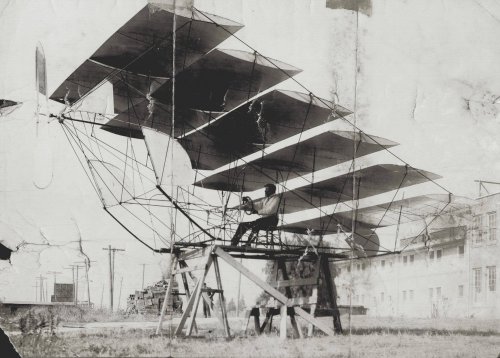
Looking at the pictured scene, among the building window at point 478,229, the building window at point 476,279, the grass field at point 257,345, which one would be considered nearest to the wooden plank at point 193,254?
the grass field at point 257,345

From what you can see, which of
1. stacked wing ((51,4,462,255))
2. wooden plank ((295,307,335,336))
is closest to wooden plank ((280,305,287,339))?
wooden plank ((295,307,335,336))

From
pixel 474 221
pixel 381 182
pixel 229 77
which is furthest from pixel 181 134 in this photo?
pixel 474 221

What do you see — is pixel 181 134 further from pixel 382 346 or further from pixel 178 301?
pixel 178 301

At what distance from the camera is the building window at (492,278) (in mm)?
11067

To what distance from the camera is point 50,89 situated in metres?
9.48

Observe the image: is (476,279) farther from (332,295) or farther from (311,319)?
(311,319)

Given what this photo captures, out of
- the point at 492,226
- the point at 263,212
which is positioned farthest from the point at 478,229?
the point at 263,212

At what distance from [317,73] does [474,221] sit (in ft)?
19.9

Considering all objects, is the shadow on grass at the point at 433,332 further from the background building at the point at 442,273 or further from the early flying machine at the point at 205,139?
the early flying machine at the point at 205,139

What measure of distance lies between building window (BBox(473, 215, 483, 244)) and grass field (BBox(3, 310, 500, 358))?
2528mm

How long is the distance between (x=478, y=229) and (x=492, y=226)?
1028mm

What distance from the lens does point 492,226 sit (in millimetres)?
11430

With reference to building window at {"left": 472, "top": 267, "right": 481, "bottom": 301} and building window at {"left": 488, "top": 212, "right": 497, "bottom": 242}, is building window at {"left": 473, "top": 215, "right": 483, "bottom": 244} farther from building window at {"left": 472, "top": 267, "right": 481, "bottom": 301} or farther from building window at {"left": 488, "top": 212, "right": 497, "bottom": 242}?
building window at {"left": 472, "top": 267, "right": 481, "bottom": 301}

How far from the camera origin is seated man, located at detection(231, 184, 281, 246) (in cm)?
1002
